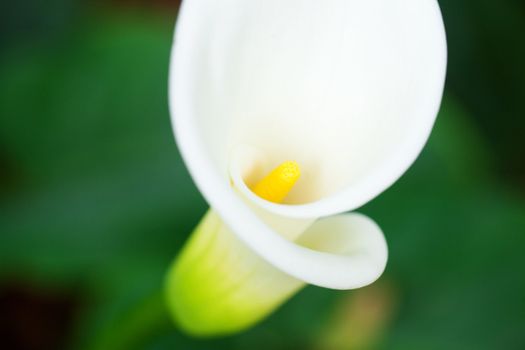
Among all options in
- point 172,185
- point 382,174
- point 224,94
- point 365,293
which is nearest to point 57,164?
point 172,185

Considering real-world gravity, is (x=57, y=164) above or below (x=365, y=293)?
above

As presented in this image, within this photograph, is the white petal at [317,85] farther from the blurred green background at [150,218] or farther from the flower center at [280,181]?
the blurred green background at [150,218]

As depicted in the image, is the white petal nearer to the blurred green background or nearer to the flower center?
the flower center

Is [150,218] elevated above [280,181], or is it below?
below

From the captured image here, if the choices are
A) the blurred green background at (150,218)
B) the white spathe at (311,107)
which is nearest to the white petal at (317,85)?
the white spathe at (311,107)

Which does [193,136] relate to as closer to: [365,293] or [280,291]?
[280,291]

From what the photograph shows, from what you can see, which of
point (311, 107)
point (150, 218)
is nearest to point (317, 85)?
point (311, 107)

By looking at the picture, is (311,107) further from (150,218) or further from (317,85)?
(150,218)
